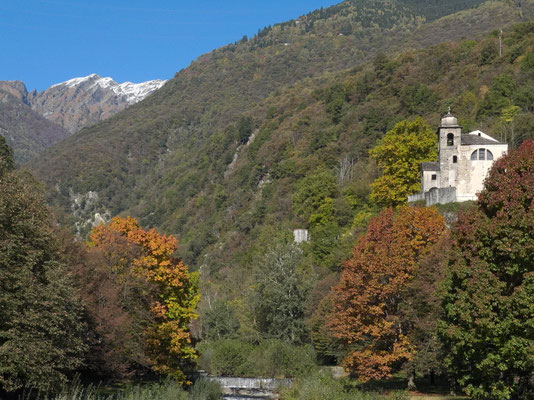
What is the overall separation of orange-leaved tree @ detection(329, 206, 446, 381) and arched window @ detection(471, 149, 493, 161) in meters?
18.8

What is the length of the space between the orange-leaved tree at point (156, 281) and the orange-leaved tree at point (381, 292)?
423 inches

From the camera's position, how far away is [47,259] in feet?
92.1

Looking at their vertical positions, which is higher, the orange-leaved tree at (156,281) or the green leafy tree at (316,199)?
the green leafy tree at (316,199)

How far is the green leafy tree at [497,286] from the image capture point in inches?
874

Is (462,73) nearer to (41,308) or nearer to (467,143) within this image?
(467,143)

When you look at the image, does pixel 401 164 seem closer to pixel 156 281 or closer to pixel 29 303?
pixel 156 281

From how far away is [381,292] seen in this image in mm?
35250

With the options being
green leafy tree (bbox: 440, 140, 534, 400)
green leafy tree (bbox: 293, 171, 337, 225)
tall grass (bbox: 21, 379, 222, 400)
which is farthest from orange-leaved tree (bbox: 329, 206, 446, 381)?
green leafy tree (bbox: 293, 171, 337, 225)

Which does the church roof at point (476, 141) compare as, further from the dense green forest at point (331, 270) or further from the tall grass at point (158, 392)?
the tall grass at point (158, 392)

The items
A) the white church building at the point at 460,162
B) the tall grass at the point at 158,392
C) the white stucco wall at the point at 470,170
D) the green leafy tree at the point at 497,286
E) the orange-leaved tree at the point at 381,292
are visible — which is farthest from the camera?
the white stucco wall at the point at 470,170

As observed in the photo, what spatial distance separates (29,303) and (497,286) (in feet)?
56.1

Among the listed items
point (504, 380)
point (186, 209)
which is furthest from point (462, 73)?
point (504, 380)

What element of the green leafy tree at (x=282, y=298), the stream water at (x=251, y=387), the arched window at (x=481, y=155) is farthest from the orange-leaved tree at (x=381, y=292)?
the arched window at (x=481, y=155)

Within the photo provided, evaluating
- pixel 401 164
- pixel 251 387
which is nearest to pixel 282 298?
pixel 251 387
